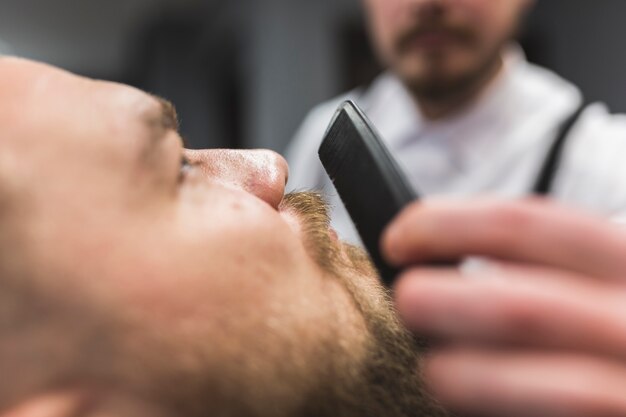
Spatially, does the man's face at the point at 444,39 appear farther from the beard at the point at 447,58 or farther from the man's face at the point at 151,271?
the man's face at the point at 151,271

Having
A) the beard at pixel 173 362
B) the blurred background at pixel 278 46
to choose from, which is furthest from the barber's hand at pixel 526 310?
the blurred background at pixel 278 46

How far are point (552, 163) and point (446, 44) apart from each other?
0.28m

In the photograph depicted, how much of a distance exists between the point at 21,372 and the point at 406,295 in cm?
24

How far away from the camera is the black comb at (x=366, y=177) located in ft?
1.11

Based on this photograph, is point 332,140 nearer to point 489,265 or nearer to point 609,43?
point 489,265

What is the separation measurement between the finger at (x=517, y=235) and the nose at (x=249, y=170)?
0.74ft

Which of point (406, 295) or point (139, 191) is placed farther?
point (139, 191)

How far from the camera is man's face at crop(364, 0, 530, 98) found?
1161 mm

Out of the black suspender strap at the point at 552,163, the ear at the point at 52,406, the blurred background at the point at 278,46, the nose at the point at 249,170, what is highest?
the blurred background at the point at 278,46

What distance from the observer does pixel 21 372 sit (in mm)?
389

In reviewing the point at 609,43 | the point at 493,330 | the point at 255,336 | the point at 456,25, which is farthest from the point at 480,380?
the point at 609,43

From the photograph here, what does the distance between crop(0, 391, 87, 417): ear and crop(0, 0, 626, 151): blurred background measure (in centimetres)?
177

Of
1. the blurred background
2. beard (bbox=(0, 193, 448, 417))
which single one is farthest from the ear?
the blurred background

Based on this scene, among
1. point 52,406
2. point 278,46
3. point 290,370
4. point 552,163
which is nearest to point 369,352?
point 290,370
